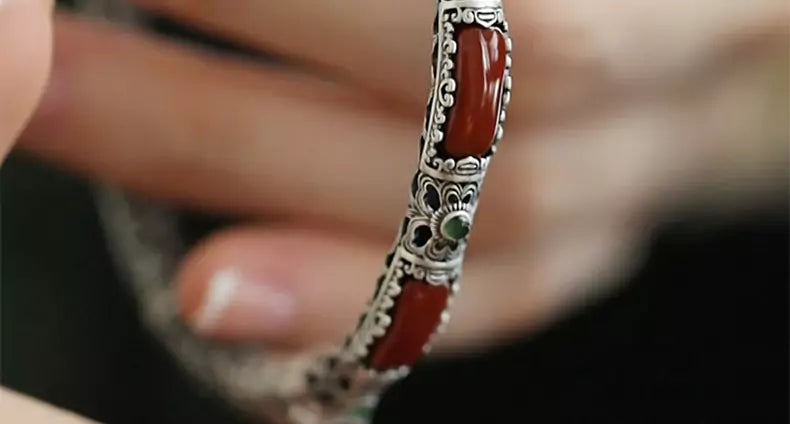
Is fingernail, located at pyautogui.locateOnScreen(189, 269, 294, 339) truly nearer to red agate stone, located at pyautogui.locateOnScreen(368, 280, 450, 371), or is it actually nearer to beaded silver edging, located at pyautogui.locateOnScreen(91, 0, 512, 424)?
beaded silver edging, located at pyautogui.locateOnScreen(91, 0, 512, 424)

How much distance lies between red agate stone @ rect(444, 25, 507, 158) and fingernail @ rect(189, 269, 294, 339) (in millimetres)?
206

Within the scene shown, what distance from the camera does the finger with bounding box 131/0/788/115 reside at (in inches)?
16.3

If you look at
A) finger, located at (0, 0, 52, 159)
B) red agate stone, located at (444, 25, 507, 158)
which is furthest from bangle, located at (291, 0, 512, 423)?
finger, located at (0, 0, 52, 159)

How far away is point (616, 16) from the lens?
1.45 feet

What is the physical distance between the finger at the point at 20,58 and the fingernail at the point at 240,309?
0.19 m

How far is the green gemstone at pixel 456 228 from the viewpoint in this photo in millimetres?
313

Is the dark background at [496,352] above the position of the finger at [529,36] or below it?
below

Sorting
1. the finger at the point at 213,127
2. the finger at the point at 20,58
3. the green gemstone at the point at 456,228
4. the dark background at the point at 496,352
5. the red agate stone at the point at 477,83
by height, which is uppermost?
the red agate stone at the point at 477,83

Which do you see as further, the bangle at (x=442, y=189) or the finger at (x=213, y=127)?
the finger at (x=213, y=127)

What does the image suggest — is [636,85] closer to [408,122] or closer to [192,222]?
[408,122]

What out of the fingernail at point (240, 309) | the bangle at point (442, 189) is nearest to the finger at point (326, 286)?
the fingernail at point (240, 309)

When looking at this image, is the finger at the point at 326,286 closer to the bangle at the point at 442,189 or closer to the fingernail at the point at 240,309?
the fingernail at the point at 240,309

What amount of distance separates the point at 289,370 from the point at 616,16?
0.19 m

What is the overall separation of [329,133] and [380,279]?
16 cm
